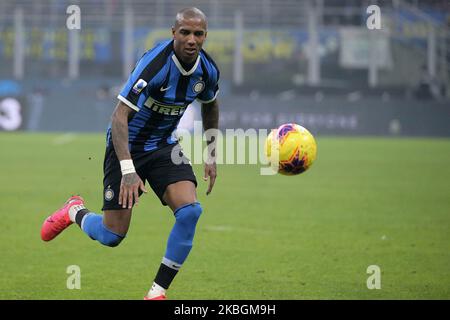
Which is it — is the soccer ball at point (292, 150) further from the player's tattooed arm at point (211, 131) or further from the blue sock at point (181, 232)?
the blue sock at point (181, 232)

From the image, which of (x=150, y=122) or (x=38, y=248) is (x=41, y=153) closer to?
(x=38, y=248)

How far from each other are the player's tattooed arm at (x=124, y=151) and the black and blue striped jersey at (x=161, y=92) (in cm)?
9

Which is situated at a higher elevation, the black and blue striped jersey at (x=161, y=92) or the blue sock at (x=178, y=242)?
the black and blue striped jersey at (x=161, y=92)

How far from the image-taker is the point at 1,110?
30.6 m

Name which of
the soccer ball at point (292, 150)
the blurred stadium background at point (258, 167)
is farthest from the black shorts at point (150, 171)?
the blurred stadium background at point (258, 167)

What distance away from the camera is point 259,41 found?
3484cm

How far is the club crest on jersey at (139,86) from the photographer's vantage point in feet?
22.8

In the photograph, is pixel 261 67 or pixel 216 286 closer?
pixel 216 286

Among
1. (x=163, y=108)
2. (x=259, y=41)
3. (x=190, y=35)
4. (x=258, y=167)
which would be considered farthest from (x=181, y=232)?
(x=259, y=41)

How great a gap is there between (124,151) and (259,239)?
14.0 ft

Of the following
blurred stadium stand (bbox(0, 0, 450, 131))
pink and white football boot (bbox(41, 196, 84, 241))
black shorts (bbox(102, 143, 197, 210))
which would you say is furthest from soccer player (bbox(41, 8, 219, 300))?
blurred stadium stand (bbox(0, 0, 450, 131))

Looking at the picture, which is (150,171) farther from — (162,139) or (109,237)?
(109,237)
